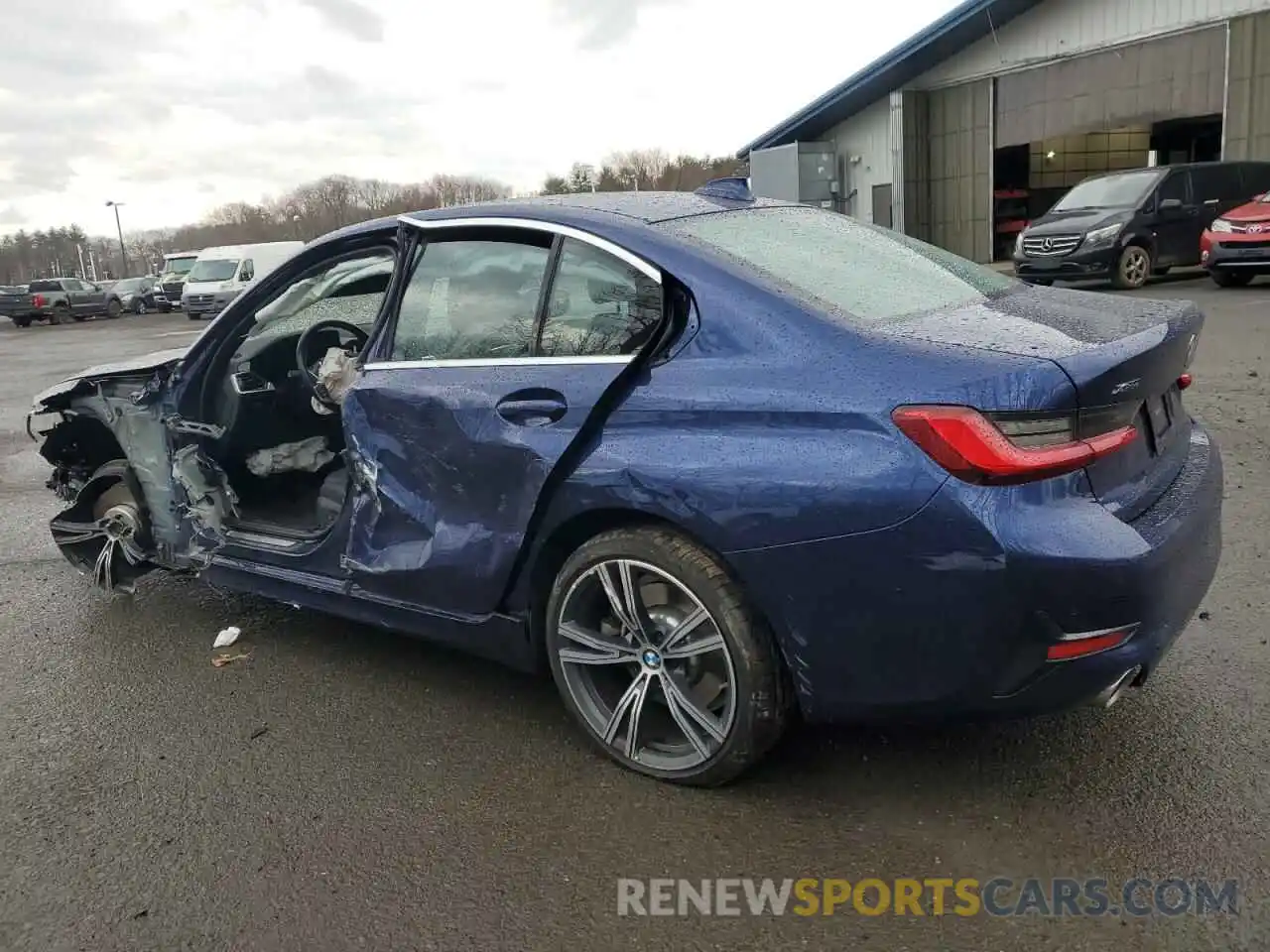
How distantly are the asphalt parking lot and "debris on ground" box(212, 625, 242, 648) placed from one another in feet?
0.46

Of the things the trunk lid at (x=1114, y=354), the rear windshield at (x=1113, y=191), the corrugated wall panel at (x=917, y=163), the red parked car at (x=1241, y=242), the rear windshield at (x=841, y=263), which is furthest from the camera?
the corrugated wall panel at (x=917, y=163)

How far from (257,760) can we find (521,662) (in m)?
0.89

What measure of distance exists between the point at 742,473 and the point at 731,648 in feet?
1.55

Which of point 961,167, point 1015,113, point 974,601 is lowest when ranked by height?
point 974,601

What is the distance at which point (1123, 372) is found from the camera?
250cm

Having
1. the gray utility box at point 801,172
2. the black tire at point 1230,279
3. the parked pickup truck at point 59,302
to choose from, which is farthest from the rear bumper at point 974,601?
Result: the parked pickup truck at point 59,302

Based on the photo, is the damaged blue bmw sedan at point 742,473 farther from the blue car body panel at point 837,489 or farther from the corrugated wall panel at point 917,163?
the corrugated wall panel at point 917,163

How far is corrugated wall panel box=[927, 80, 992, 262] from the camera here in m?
24.0

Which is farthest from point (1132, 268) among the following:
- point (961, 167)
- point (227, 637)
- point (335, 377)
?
point (227, 637)

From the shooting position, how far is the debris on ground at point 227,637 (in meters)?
4.25

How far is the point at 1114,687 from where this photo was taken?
2494 millimetres

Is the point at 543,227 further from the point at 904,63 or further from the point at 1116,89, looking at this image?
the point at 904,63

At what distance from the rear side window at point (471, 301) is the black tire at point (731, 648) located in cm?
70

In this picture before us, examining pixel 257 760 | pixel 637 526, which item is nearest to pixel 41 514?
pixel 257 760
